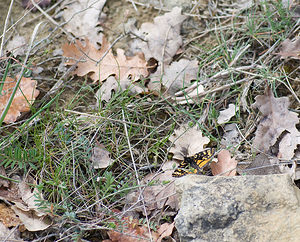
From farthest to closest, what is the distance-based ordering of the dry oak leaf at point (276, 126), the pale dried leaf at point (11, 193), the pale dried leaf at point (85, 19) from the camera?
the pale dried leaf at point (85, 19)
the dry oak leaf at point (276, 126)
the pale dried leaf at point (11, 193)

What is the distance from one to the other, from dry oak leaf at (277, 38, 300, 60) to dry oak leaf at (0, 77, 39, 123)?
6.86 feet

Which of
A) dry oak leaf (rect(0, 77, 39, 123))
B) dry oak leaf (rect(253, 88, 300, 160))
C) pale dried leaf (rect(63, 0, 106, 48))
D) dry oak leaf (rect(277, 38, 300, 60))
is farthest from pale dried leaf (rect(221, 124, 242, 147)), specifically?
dry oak leaf (rect(0, 77, 39, 123))

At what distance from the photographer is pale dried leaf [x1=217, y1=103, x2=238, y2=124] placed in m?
2.74

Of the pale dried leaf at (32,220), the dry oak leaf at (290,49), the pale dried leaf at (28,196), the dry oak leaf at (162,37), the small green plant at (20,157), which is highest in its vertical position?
the dry oak leaf at (162,37)

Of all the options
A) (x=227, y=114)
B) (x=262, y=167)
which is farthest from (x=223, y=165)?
(x=227, y=114)

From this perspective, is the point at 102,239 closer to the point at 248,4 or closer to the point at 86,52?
the point at 86,52

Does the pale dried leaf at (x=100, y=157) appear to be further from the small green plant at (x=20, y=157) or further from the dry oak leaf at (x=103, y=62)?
the dry oak leaf at (x=103, y=62)

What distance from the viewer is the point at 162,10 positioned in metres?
3.31

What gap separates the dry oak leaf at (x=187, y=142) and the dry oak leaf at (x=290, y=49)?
1000 millimetres

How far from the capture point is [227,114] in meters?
2.77

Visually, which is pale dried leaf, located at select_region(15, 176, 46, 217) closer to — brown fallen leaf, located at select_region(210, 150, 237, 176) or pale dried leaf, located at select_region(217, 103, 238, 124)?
brown fallen leaf, located at select_region(210, 150, 237, 176)

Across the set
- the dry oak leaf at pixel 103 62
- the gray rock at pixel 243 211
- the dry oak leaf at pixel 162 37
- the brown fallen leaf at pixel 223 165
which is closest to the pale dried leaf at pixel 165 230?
the gray rock at pixel 243 211

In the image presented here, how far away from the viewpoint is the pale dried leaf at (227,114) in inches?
108

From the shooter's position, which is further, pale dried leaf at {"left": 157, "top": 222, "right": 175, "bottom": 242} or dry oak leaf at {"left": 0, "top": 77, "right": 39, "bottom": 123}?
dry oak leaf at {"left": 0, "top": 77, "right": 39, "bottom": 123}
